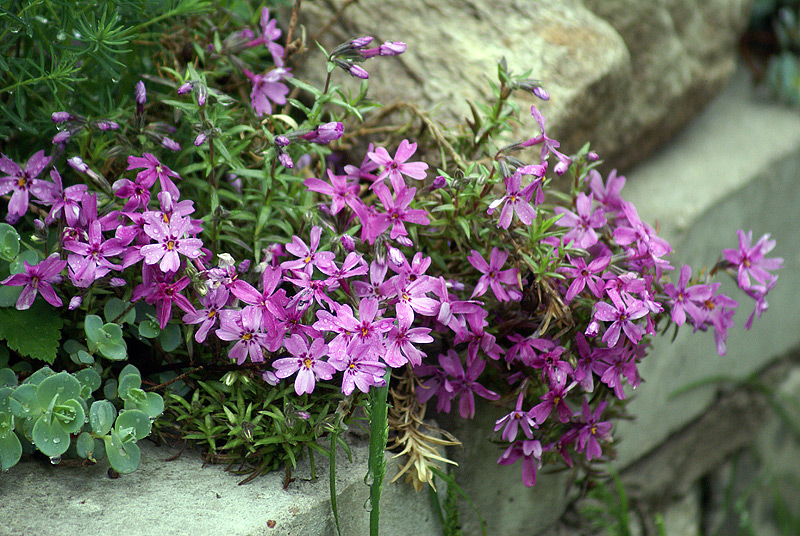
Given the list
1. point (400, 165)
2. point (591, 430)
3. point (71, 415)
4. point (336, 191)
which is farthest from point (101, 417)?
point (591, 430)

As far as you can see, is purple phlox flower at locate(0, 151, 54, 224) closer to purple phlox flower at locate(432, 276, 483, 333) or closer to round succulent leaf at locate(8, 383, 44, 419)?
round succulent leaf at locate(8, 383, 44, 419)

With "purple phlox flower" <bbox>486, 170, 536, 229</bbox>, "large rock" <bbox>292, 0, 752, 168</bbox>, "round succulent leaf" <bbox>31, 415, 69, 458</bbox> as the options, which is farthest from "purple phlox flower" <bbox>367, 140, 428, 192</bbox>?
"round succulent leaf" <bbox>31, 415, 69, 458</bbox>

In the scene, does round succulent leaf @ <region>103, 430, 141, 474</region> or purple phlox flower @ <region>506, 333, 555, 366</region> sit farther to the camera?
purple phlox flower @ <region>506, 333, 555, 366</region>

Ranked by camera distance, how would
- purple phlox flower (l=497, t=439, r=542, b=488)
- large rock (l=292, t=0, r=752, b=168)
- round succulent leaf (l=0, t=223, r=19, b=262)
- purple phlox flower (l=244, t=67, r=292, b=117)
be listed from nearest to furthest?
round succulent leaf (l=0, t=223, r=19, b=262) < purple phlox flower (l=497, t=439, r=542, b=488) < purple phlox flower (l=244, t=67, r=292, b=117) < large rock (l=292, t=0, r=752, b=168)

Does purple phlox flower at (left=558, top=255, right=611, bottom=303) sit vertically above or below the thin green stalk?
above

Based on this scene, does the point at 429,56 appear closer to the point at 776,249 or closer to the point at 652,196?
the point at 652,196

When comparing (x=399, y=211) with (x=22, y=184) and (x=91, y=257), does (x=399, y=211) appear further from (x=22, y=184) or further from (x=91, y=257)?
(x=22, y=184)

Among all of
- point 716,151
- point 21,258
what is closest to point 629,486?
point 716,151
